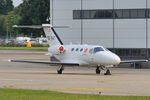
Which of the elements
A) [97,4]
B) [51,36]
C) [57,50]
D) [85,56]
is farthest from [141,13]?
[85,56]

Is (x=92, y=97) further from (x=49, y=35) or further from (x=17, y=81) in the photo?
(x=49, y=35)

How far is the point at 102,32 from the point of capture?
55.9m

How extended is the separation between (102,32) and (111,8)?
7.88ft

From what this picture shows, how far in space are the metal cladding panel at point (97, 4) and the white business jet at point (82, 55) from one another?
11.2 meters

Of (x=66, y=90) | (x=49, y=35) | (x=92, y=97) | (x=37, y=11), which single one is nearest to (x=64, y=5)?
(x=49, y=35)

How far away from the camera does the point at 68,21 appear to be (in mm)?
57125

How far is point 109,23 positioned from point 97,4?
2166mm

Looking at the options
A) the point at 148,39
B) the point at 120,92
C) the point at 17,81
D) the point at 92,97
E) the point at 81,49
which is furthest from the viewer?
the point at 148,39

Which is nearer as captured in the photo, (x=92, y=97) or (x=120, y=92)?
(x=92, y=97)

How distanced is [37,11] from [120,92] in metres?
99.5

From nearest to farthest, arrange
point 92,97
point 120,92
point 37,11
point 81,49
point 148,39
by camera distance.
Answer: point 92,97
point 120,92
point 81,49
point 148,39
point 37,11

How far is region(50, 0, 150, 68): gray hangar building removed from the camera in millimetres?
54125

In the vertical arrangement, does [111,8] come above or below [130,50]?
above

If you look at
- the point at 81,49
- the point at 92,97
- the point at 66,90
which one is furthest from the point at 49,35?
the point at 92,97
